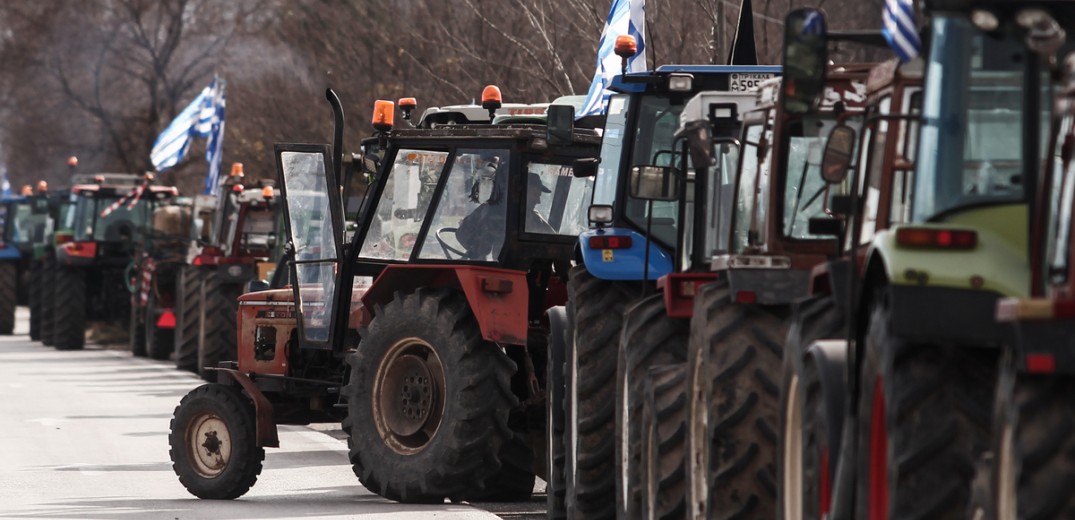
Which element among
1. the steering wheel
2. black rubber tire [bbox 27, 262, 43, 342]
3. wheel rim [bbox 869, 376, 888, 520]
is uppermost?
the steering wheel

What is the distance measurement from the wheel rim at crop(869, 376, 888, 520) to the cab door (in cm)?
878

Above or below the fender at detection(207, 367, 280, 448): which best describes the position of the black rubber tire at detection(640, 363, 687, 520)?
above

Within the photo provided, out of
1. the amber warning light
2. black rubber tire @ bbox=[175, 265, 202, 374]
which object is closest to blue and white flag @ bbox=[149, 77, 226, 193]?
black rubber tire @ bbox=[175, 265, 202, 374]

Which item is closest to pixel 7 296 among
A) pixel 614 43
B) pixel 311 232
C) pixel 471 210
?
pixel 614 43

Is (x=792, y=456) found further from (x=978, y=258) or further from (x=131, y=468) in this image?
(x=131, y=468)

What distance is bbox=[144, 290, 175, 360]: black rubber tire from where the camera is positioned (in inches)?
1249

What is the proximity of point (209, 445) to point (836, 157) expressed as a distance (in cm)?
767

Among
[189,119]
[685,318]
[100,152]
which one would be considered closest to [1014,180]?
[685,318]

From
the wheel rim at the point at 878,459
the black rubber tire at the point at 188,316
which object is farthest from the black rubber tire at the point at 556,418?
the black rubber tire at the point at 188,316

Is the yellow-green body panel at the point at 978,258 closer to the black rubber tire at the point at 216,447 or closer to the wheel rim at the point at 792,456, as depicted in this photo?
the wheel rim at the point at 792,456

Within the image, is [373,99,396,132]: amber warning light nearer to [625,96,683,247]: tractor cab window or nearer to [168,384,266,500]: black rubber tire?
[168,384,266,500]: black rubber tire

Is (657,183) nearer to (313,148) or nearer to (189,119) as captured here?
(313,148)

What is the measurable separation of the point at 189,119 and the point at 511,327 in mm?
24817

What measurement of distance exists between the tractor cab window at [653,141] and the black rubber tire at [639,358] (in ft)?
4.88
